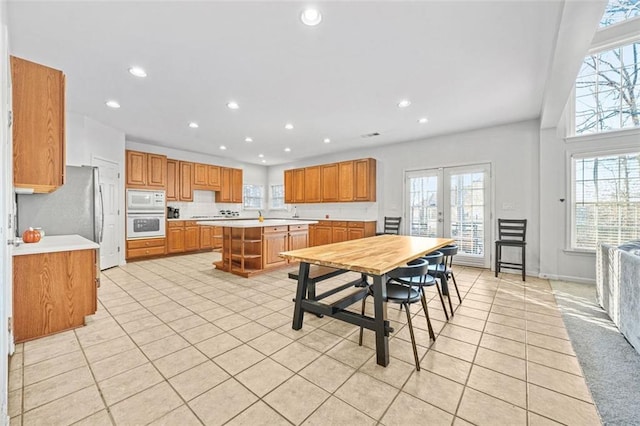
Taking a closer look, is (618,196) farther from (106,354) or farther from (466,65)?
(106,354)

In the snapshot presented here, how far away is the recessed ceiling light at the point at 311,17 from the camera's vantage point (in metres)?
2.04

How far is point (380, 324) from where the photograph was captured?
1.99 m

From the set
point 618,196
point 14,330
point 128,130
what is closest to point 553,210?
point 618,196

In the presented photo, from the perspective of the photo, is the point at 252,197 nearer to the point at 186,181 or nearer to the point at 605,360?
the point at 186,181

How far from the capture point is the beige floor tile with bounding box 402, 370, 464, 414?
62.0 inches

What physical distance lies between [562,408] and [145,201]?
6.79 m

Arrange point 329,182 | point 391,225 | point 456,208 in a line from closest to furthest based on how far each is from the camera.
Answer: point 456,208, point 391,225, point 329,182

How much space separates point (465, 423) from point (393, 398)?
1.25 feet

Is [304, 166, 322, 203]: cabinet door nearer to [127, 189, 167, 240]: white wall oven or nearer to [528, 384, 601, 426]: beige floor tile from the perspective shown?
[127, 189, 167, 240]: white wall oven

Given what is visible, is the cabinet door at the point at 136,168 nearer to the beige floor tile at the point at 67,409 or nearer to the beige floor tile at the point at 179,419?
the beige floor tile at the point at 67,409

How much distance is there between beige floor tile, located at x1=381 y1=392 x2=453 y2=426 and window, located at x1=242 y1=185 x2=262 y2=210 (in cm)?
757

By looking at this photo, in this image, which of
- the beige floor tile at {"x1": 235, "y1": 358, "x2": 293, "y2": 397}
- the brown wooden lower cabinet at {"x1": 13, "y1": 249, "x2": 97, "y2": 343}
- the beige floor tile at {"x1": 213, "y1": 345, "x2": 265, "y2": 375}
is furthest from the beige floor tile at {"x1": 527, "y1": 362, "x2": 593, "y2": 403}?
the brown wooden lower cabinet at {"x1": 13, "y1": 249, "x2": 97, "y2": 343}

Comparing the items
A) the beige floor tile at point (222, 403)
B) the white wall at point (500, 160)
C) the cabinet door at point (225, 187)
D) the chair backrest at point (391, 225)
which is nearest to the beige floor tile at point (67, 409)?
the beige floor tile at point (222, 403)

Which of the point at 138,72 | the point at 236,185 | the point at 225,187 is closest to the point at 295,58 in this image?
the point at 138,72
